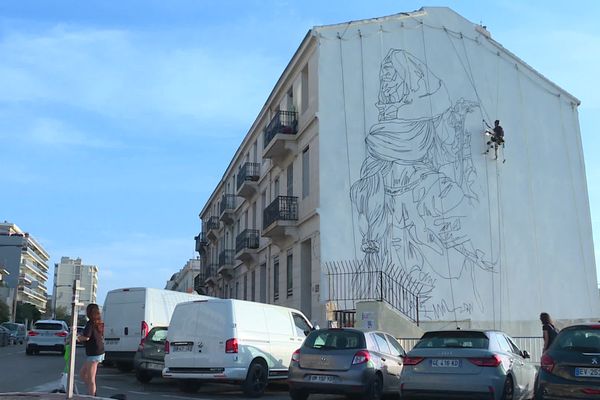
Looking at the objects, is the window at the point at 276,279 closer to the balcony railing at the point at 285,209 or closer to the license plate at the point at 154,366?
the balcony railing at the point at 285,209

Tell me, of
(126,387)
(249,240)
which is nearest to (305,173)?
(249,240)

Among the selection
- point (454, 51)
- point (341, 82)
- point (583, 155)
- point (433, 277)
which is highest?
point (454, 51)

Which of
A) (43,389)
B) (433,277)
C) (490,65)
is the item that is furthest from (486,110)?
(43,389)

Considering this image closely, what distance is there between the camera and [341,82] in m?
25.6

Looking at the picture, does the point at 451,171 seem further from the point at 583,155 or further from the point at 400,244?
the point at 583,155

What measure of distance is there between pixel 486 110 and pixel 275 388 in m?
16.2

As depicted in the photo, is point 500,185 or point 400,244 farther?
point 500,185

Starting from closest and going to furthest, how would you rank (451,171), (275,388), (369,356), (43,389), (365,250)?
(369,356) < (43,389) < (275,388) < (365,250) < (451,171)

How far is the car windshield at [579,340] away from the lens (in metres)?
9.09

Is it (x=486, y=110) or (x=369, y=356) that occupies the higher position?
(x=486, y=110)

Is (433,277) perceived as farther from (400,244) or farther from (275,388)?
(275,388)

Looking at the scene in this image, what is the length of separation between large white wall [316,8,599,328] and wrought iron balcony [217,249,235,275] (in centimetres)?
1781

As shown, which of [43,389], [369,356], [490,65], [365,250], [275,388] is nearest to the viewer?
[369,356]

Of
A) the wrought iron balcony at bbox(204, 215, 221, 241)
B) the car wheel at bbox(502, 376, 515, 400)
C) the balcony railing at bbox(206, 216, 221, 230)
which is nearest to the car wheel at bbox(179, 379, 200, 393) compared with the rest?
the car wheel at bbox(502, 376, 515, 400)
